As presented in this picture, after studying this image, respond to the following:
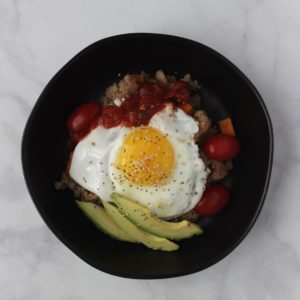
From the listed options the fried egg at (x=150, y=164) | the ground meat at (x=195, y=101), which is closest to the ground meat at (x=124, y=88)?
the fried egg at (x=150, y=164)

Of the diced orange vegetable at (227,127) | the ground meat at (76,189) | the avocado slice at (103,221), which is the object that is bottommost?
the avocado slice at (103,221)

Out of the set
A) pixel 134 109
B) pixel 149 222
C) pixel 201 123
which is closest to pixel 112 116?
pixel 134 109

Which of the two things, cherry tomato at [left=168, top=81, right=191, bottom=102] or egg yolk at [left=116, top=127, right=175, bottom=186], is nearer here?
egg yolk at [left=116, top=127, right=175, bottom=186]

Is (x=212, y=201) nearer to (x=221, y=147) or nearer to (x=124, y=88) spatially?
(x=221, y=147)

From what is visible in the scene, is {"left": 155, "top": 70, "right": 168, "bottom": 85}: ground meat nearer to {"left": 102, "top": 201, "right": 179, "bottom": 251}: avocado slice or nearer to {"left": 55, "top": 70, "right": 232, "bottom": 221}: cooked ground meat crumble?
{"left": 55, "top": 70, "right": 232, "bottom": 221}: cooked ground meat crumble

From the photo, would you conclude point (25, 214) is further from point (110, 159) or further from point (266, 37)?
point (266, 37)

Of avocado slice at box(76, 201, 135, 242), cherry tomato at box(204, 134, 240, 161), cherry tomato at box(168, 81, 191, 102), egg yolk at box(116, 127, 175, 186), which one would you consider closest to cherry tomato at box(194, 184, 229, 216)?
cherry tomato at box(204, 134, 240, 161)

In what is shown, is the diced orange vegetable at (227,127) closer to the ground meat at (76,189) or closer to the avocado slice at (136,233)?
the avocado slice at (136,233)

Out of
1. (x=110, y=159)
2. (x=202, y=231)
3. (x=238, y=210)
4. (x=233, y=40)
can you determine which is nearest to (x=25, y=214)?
(x=110, y=159)
